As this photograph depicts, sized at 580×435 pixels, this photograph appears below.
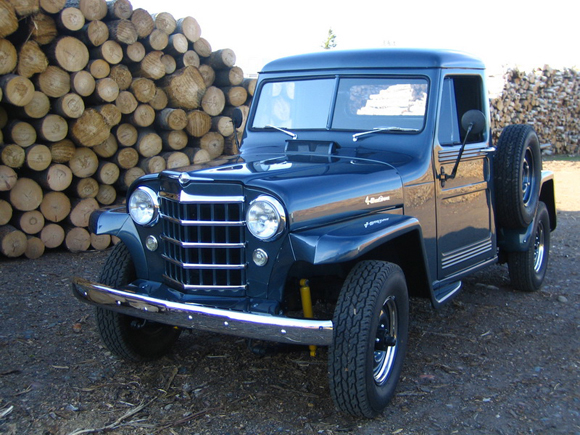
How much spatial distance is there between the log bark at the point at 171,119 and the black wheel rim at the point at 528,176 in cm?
372

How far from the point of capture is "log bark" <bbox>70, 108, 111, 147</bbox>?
6184 mm

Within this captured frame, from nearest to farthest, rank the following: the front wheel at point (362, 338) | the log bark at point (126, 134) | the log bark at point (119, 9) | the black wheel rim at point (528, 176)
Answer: the front wheel at point (362, 338), the black wheel rim at point (528, 176), the log bark at point (119, 9), the log bark at point (126, 134)

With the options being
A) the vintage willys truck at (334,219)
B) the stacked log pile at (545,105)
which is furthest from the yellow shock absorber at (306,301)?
the stacked log pile at (545,105)

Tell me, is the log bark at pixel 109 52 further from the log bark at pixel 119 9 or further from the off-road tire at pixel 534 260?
the off-road tire at pixel 534 260

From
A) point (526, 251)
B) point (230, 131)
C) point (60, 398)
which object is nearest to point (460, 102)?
point (526, 251)

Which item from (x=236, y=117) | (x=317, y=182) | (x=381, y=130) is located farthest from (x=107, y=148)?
(x=317, y=182)

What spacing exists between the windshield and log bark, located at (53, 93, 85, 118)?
293 cm

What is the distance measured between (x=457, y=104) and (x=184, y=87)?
3.60 m

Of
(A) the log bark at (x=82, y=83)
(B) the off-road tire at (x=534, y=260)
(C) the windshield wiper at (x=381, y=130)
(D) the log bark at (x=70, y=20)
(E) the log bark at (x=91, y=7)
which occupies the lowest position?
(B) the off-road tire at (x=534, y=260)

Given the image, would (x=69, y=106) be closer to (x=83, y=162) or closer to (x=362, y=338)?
(x=83, y=162)

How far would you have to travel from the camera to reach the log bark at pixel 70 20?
600 centimetres

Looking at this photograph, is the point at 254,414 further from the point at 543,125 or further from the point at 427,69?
the point at 543,125

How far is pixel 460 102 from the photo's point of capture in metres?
4.32

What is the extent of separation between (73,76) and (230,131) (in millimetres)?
1959
